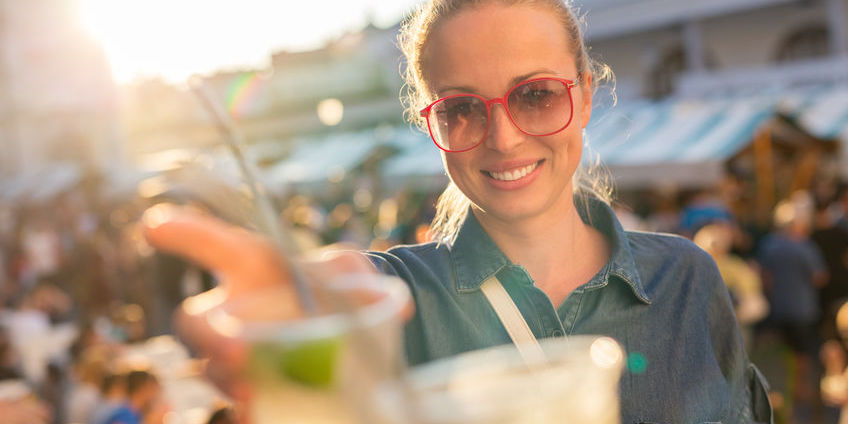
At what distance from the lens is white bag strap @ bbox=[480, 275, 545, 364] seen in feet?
3.46

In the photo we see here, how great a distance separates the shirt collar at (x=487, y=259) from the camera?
48.1 inches

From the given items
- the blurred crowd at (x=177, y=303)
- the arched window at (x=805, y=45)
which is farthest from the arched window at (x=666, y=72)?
the blurred crowd at (x=177, y=303)

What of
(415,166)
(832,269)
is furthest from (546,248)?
(415,166)

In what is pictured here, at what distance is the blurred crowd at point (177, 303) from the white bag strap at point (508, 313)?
66.4 inches

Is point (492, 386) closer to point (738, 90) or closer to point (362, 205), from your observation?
point (362, 205)

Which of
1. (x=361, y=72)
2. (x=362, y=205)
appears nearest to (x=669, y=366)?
(x=362, y=205)

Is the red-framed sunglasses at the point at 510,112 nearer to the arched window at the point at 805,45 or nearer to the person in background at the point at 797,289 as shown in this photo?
the person in background at the point at 797,289

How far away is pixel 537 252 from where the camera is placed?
132cm

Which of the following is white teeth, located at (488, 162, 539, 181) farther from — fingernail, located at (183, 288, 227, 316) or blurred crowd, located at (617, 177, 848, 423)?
blurred crowd, located at (617, 177, 848, 423)

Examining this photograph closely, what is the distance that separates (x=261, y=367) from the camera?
420 millimetres

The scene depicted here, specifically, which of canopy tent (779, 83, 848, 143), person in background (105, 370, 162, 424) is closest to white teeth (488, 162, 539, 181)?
person in background (105, 370, 162, 424)

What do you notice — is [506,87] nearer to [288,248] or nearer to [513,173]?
[513,173]

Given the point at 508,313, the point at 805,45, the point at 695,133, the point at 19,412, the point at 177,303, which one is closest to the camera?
the point at 508,313

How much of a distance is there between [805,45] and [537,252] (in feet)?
54.8
